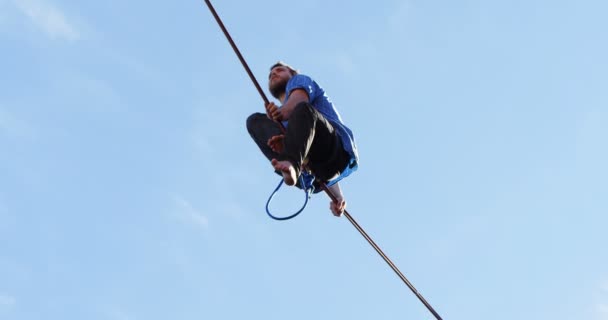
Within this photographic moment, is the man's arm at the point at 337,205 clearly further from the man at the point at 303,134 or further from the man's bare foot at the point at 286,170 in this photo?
the man's bare foot at the point at 286,170

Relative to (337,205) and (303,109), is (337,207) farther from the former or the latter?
(303,109)

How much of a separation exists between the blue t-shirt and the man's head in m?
0.34

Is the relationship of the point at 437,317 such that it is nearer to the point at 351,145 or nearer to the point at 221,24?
the point at 351,145

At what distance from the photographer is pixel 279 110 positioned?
8.73 metres

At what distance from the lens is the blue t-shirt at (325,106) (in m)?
9.11

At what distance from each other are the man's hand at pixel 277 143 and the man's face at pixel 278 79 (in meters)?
0.81

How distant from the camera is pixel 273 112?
8.66m

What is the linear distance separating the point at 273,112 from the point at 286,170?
503 millimetres

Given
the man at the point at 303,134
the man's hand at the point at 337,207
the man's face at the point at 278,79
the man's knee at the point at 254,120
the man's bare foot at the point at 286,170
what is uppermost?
the man's face at the point at 278,79

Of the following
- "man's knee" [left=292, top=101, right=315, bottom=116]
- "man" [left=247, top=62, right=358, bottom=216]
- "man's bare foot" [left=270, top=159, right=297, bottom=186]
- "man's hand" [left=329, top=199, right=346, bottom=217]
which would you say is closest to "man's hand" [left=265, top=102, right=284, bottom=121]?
"man" [left=247, top=62, right=358, bottom=216]

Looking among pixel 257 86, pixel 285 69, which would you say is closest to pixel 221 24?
pixel 257 86

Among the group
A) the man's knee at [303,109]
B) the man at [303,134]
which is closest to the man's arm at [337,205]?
the man at [303,134]

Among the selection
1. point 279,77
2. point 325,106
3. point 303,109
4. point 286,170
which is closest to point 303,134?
point 303,109

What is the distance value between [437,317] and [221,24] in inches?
116
